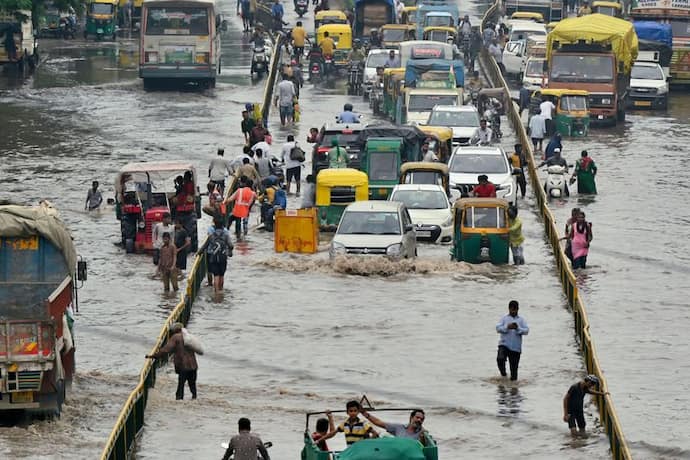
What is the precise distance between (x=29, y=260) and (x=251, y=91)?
36.9 meters

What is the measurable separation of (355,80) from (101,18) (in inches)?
787

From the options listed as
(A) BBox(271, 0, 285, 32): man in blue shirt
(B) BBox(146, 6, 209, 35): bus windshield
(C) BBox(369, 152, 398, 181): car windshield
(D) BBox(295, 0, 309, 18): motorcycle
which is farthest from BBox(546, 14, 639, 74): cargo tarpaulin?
(D) BBox(295, 0, 309, 18): motorcycle

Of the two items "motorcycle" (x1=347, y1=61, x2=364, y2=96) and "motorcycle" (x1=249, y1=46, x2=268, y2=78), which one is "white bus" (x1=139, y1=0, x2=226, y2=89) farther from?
"motorcycle" (x1=347, y1=61, x2=364, y2=96)

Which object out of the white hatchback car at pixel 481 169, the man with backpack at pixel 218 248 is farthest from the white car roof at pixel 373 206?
the white hatchback car at pixel 481 169

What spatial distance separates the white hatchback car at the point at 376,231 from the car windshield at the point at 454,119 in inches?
502

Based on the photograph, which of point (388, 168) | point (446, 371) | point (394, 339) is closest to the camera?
point (446, 371)

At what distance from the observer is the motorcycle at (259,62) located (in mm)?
62969

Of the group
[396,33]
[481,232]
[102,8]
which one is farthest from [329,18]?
[481,232]

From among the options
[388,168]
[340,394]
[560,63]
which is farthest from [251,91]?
[340,394]

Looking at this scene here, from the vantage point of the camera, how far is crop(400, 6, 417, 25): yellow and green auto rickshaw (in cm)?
7581

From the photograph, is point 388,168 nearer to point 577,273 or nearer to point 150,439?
point 577,273

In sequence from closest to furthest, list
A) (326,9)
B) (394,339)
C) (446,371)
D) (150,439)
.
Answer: (150,439) < (446,371) < (394,339) < (326,9)

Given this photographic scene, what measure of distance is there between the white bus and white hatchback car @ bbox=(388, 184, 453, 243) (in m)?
21.3

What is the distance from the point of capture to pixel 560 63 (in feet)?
181
